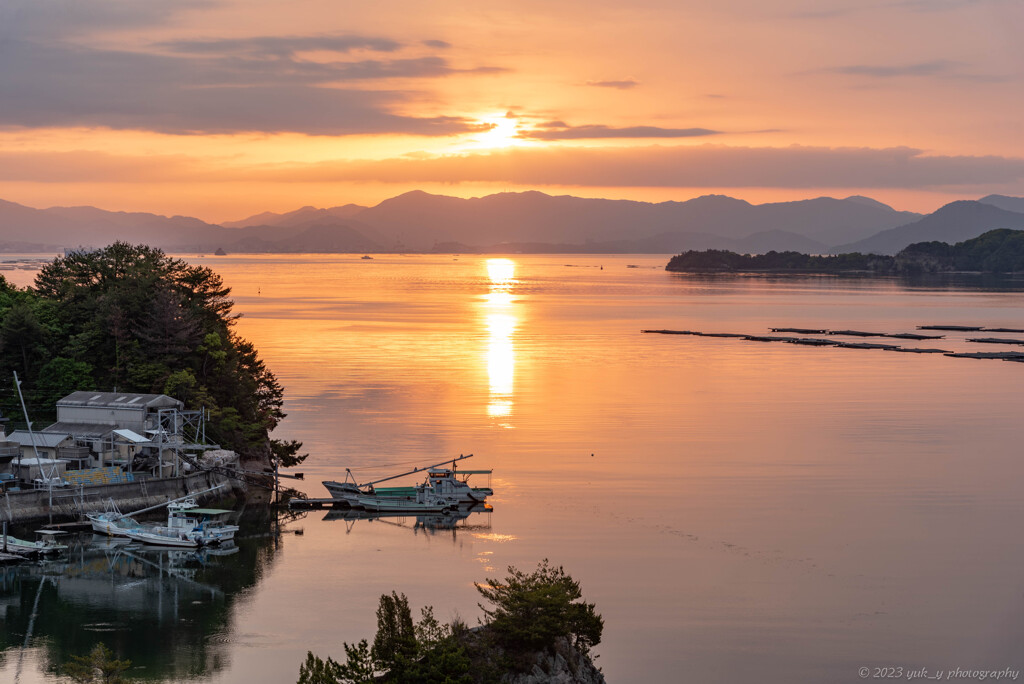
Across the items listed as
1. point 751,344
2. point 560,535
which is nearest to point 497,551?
point 560,535

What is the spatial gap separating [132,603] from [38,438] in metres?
20.5

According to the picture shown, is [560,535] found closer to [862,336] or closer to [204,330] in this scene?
[204,330]

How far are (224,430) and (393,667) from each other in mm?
43182

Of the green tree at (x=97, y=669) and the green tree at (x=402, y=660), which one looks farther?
the green tree at (x=97, y=669)

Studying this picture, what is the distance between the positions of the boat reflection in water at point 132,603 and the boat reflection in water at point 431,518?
589 cm

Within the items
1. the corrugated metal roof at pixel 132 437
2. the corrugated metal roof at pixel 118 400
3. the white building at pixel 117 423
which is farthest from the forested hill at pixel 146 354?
the corrugated metal roof at pixel 132 437

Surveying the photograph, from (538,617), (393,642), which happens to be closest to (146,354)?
(393,642)

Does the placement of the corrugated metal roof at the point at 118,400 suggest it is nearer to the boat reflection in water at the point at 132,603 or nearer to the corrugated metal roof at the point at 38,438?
the corrugated metal roof at the point at 38,438

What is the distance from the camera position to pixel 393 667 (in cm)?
3166

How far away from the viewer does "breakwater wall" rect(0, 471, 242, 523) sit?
5678cm

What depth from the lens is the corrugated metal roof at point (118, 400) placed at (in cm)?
6594

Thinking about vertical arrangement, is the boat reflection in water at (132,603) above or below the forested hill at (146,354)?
below

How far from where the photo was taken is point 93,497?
2339 inches

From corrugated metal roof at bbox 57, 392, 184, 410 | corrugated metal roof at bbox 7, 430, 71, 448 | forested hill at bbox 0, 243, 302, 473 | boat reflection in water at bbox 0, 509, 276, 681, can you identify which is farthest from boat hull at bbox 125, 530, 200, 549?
forested hill at bbox 0, 243, 302, 473
